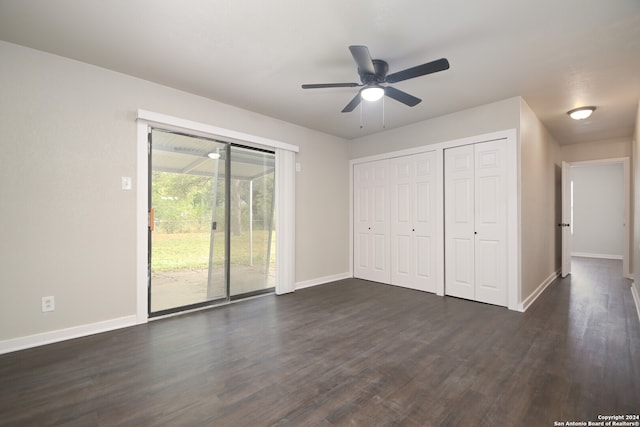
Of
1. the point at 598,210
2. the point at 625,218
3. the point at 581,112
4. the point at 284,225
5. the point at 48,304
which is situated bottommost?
the point at 48,304

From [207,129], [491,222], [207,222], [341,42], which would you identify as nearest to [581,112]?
[491,222]

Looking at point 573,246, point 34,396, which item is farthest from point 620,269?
point 34,396

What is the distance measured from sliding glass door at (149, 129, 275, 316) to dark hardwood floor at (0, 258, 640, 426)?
0.43m

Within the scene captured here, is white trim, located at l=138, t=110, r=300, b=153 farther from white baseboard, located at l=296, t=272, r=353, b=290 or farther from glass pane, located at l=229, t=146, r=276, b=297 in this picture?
white baseboard, located at l=296, t=272, r=353, b=290

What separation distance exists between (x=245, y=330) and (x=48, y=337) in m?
1.75

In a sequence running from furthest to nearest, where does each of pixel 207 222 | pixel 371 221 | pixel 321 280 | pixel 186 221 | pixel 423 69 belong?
pixel 371 221 → pixel 321 280 → pixel 207 222 → pixel 186 221 → pixel 423 69

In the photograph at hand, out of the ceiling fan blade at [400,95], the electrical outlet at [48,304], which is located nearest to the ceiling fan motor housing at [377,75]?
the ceiling fan blade at [400,95]

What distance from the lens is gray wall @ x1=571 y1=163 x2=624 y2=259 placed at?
24.4 feet

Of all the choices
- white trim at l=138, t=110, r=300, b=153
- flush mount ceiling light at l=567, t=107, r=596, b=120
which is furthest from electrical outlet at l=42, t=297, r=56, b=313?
flush mount ceiling light at l=567, t=107, r=596, b=120

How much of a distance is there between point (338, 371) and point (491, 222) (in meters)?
2.88

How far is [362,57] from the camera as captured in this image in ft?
6.96

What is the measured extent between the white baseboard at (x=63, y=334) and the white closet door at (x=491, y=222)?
429 cm

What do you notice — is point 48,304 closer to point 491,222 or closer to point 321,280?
point 321,280

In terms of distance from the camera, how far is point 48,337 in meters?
2.61
